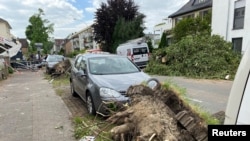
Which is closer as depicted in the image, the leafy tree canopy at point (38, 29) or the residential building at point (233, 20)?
the residential building at point (233, 20)

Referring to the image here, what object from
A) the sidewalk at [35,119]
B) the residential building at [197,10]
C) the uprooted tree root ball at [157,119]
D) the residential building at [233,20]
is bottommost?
the sidewalk at [35,119]

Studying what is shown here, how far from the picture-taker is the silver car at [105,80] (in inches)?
Result: 216

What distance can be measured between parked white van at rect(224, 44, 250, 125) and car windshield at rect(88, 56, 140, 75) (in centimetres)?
519

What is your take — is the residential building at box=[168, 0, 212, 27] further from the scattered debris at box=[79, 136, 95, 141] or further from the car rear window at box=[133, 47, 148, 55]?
the scattered debris at box=[79, 136, 95, 141]

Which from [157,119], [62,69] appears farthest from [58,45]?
[157,119]

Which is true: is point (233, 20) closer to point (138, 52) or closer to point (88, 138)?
point (138, 52)

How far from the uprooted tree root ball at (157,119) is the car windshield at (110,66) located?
1.99m

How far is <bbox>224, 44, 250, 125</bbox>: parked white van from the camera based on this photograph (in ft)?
4.85

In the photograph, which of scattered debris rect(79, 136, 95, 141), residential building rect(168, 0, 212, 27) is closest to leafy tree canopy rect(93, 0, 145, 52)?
residential building rect(168, 0, 212, 27)

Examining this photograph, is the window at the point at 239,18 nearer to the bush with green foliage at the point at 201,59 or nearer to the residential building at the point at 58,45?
the bush with green foliage at the point at 201,59

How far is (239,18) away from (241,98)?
20.5 meters

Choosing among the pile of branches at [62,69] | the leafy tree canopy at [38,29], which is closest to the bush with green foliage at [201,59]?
the pile of branches at [62,69]

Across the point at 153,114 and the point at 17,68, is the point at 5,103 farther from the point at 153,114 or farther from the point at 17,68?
the point at 17,68

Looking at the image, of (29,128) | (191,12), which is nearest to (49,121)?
(29,128)
